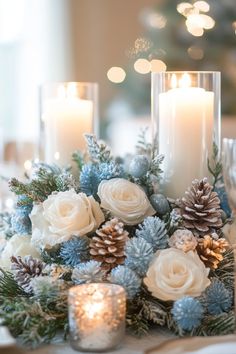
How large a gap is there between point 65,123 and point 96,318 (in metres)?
0.59

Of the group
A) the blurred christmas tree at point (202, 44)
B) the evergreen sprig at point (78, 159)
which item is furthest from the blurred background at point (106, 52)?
the evergreen sprig at point (78, 159)

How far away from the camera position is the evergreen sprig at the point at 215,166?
3.43ft

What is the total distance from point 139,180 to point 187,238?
14 cm

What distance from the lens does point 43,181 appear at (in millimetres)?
1000

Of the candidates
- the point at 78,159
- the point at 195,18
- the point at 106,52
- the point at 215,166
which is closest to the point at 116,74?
the point at 106,52

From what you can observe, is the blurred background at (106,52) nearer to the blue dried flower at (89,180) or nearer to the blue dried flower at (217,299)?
the blue dried flower at (89,180)

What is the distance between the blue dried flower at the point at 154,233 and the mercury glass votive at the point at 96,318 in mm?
119

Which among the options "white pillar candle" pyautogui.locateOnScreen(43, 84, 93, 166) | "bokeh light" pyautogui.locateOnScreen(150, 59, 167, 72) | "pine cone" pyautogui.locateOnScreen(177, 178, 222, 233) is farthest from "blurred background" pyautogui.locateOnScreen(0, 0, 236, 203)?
"pine cone" pyautogui.locateOnScreen(177, 178, 222, 233)

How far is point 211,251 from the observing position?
915mm

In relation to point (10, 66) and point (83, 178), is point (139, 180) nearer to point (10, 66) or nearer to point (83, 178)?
point (83, 178)

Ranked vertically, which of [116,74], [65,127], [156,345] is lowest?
[156,345]

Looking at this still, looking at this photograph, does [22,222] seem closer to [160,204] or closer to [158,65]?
[160,204]

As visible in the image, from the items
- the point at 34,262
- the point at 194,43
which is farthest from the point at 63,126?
the point at 194,43

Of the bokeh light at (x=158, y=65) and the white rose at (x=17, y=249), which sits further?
the bokeh light at (x=158, y=65)
